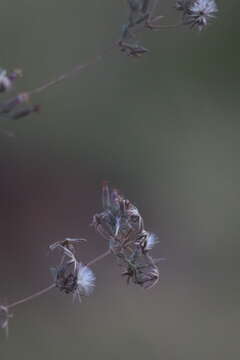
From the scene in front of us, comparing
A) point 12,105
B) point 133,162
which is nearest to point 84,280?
point 12,105

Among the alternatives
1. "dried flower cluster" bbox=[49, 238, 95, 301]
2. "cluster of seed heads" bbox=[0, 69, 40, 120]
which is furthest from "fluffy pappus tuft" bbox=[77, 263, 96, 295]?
"cluster of seed heads" bbox=[0, 69, 40, 120]

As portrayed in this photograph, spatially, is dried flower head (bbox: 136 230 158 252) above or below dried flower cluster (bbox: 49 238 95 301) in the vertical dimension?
above

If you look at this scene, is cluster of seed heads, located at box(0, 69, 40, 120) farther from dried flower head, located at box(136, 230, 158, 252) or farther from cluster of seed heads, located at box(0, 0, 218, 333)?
dried flower head, located at box(136, 230, 158, 252)

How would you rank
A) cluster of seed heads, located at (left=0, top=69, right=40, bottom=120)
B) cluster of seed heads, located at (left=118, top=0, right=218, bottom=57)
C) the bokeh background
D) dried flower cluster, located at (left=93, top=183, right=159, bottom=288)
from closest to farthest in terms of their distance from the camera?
cluster of seed heads, located at (left=0, top=69, right=40, bottom=120), cluster of seed heads, located at (left=118, top=0, right=218, bottom=57), dried flower cluster, located at (left=93, top=183, right=159, bottom=288), the bokeh background

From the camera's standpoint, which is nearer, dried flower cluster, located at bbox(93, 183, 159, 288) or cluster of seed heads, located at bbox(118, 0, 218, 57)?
cluster of seed heads, located at bbox(118, 0, 218, 57)

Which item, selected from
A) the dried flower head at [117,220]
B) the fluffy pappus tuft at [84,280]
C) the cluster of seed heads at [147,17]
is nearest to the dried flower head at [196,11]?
the cluster of seed heads at [147,17]

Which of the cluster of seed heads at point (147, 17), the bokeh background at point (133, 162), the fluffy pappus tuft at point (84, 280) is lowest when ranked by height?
the fluffy pappus tuft at point (84, 280)

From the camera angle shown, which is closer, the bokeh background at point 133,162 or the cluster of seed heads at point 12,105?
the cluster of seed heads at point 12,105

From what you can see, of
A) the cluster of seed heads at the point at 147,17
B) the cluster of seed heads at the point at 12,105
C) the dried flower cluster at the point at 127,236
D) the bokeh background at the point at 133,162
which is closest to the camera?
the cluster of seed heads at the point at 12,105

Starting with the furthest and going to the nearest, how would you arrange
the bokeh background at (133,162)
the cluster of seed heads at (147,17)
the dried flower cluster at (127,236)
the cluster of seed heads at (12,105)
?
the bokeh background at (133,162), the dried flower cluster at (127,236), the cluster of seed heads at (147,17), the cluster of seed heads at (12,105)

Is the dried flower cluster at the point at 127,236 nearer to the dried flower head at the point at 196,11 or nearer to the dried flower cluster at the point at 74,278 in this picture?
the dried flower cluster at the point at 74,278

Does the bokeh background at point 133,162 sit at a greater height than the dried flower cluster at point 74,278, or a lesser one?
greater
